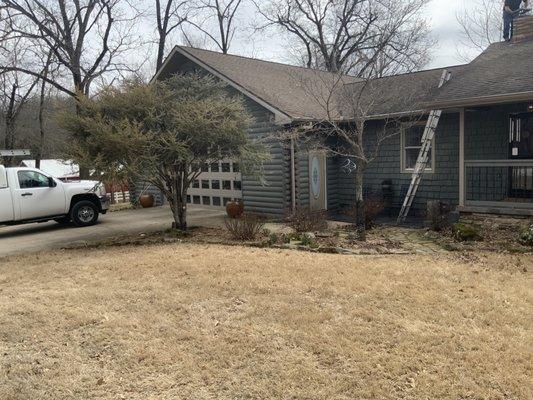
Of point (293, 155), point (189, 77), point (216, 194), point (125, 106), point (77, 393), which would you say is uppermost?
point (189, 77)

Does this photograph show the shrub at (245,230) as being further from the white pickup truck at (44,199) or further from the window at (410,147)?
the window at (410,147)

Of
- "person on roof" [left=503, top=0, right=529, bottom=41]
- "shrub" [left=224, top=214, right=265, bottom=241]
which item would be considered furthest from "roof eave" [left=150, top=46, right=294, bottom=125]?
"person on roof" [left=503, top=0, right=529, bottom=41]

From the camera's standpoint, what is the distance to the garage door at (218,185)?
46.0ft

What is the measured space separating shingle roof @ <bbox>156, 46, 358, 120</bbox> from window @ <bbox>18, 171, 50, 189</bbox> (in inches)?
213

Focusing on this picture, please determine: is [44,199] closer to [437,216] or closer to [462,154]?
[437,216]

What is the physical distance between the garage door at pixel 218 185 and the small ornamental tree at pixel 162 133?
11.1ft

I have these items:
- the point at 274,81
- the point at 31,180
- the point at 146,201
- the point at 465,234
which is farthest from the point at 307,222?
the point at 146,201

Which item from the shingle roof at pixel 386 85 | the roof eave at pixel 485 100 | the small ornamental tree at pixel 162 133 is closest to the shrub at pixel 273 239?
the small ornamental tree at pixel 162 133

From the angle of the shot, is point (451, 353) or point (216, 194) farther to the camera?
point (216, 194)

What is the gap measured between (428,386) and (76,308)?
3.95 metres

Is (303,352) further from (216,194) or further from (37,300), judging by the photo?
(216,194)

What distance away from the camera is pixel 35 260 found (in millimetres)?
8219

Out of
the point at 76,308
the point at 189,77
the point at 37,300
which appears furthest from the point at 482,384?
the point at 189,77

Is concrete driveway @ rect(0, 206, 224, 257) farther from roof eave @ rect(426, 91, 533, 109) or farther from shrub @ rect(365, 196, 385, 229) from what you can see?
roof eave @ rect(426, 91, 533, 109)
